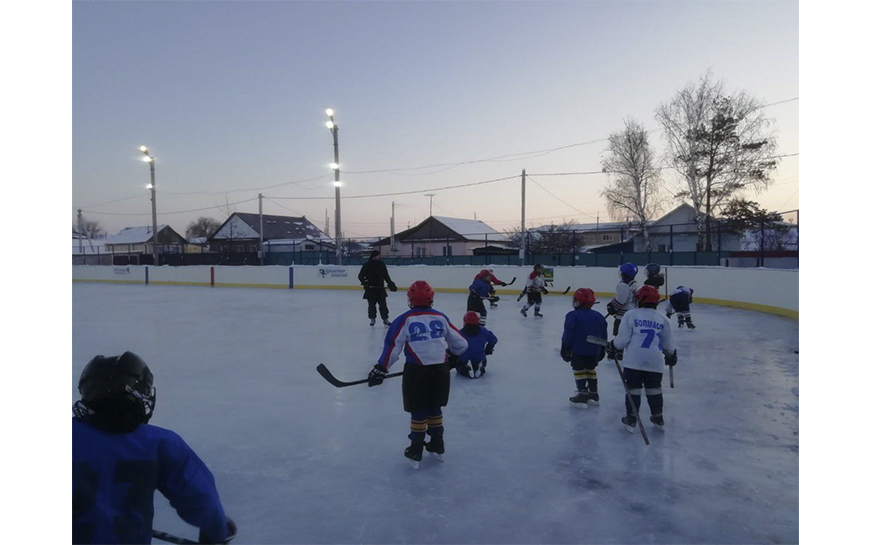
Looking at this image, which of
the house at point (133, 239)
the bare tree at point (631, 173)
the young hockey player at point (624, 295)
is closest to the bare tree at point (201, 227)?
the house at point (133, 239)

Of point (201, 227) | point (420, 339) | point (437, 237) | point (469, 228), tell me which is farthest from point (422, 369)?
point (201, 227)

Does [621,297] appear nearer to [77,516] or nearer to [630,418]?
[630,418]

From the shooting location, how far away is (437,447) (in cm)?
345

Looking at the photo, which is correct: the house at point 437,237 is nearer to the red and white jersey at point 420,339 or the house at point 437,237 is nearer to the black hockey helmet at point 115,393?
the red and white jersey at point 420,339

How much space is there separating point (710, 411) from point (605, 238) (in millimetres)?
42294

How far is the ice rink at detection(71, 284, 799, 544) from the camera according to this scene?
8.56 feet

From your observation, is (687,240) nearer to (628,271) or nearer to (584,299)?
(628,271)

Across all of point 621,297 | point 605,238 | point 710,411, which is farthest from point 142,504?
point 605,238

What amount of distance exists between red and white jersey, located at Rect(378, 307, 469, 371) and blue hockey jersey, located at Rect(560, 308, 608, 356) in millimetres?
1400

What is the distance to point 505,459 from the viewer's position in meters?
3.43

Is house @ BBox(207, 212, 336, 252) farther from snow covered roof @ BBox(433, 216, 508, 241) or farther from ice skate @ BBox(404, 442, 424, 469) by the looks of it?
ice skate @ BBox(404, 442, 424, 469)

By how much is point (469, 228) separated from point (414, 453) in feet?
157

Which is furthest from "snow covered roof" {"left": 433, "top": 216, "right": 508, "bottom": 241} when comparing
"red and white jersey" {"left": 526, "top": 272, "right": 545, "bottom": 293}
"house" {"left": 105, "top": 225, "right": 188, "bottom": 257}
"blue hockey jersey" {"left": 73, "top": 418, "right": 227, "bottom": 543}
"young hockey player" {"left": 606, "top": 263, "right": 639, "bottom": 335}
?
"blue hockey jersey" {"left": 73, "top": 418, "right": 227, "bottom": 543}

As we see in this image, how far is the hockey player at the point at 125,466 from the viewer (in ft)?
4.50
